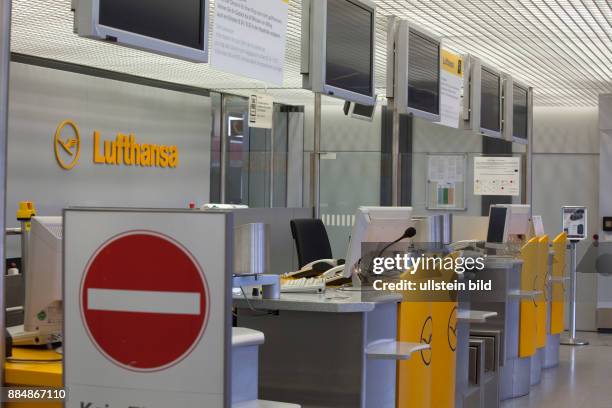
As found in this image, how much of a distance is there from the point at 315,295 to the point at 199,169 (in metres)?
8.21

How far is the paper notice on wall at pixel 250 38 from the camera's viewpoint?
4.20 meters

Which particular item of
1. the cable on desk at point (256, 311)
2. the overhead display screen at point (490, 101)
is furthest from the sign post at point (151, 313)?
the overhead display screen at point (490, 101)

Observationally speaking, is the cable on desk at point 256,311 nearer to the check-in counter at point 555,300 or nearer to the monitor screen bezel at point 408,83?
the monitor screen bezel at point 408,83

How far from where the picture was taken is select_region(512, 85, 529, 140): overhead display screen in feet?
33.2

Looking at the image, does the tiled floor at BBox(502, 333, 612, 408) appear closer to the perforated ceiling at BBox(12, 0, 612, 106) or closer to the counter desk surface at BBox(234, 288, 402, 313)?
the perforated ceiling at BBox(12, 0, 612, 106)

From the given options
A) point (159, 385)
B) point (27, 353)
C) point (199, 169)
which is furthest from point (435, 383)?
point (199, 169)

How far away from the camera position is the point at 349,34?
560 cm

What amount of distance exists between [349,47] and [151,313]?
133 inches

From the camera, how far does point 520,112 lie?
408 inches

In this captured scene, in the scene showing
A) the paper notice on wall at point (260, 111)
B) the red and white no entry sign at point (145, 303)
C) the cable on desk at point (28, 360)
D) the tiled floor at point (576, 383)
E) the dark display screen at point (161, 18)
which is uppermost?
the paper notice on wall at point (260, 111)

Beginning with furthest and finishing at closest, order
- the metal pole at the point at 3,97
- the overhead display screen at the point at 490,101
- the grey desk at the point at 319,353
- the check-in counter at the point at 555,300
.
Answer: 1. the check-in counter at the point at 555,300
2. the overhead display screen at the point at 490,101
3. the grey desk at the point at 319,353
4. the metal pole at the point at 3,97

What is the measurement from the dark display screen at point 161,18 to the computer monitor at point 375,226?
186 cm

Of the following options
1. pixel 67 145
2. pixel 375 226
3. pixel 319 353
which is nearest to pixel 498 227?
pixel 375 226

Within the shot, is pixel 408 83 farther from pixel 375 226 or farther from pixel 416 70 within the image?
pixel 375 226
